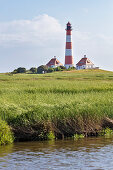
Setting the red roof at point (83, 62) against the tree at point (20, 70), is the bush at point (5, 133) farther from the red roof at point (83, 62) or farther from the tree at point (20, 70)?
the red roof at point (83, 62)

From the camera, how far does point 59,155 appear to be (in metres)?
15.2

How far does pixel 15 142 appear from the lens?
18078 millimetres

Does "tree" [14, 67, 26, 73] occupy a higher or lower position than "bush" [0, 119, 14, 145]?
higher

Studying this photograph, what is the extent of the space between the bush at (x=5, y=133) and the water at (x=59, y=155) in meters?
0.38

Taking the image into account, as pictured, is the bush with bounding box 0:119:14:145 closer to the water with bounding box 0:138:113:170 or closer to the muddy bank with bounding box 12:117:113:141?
the water with bounding box 0:138:113:170

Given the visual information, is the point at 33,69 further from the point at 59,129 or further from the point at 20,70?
the point at 59,129

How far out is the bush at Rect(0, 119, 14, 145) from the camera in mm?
16986

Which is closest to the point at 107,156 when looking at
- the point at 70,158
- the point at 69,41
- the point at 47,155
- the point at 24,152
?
the point at 70,158

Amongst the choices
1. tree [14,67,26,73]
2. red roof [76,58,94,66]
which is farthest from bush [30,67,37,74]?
red roof [76,58,94,66]

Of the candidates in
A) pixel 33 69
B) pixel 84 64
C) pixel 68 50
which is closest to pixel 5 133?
pixel 33 69

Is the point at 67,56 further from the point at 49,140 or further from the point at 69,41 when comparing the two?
the point at 49,140

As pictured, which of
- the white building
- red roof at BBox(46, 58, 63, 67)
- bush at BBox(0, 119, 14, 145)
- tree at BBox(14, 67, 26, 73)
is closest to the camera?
bush at BBox(0, 119, 14, 145)

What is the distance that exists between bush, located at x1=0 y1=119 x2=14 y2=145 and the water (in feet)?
1.25

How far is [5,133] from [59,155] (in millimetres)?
3266
